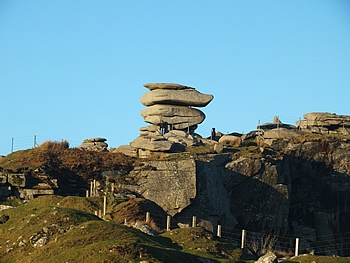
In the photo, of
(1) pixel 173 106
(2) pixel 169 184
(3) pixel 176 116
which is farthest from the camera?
(1) pixel 173 106

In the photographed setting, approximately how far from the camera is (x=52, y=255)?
37.4 metres

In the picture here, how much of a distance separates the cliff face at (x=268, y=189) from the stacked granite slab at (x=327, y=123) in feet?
21.2

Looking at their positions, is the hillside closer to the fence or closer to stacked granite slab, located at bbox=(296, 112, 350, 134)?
the fence

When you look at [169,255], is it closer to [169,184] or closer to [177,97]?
[169,184]

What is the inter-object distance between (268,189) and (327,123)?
1915 centimetres

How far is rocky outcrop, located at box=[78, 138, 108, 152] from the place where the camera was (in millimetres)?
77338

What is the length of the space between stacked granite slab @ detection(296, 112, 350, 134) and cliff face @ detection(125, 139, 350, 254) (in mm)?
6449

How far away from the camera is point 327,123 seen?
8825 cm

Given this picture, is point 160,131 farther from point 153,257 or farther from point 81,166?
point 153,257

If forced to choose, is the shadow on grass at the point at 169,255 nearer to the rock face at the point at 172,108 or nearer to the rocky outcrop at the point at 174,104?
the rock face at the point at 172,108

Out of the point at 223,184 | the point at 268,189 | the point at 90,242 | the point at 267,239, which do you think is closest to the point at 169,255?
the point at 90,242

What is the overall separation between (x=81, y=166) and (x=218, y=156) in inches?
378

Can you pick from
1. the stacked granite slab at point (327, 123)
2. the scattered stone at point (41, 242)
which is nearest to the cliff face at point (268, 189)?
the stacked granite slab at point (327, 123)

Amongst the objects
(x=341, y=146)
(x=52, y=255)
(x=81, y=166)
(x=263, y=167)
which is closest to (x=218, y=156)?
(x=263, y=167)
